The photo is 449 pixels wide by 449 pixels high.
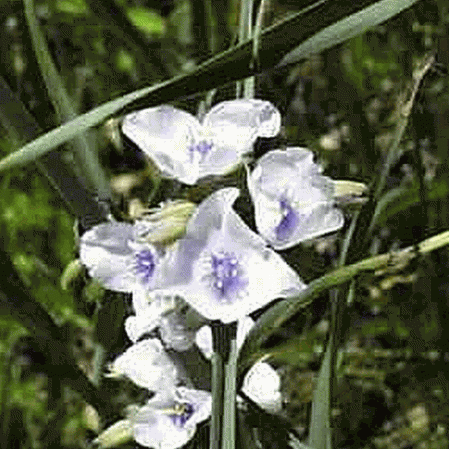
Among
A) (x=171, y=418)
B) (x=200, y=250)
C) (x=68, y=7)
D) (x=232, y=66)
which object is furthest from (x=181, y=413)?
(x=68, y=7)

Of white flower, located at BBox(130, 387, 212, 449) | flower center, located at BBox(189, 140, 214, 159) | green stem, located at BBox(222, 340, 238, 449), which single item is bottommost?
green stem, located at BBox(222, 340, 238, 449)

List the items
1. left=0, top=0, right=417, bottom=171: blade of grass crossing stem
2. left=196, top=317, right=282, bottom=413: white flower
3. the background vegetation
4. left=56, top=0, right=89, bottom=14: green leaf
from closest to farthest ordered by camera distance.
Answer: left=0, top=0, right=417, bottom=171: blade of grass crossing stem, left=196, top=317, right=282, bottom=413: white flower, the background vegetation, left=56, top=0, right=89, bottom=14: green leaf

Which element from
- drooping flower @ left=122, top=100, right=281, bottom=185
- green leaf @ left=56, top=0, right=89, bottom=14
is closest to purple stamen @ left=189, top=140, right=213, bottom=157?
drooping flower @ left=122, top=100, right=281, bottom=185

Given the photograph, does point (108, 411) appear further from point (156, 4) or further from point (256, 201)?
point (156, 4)

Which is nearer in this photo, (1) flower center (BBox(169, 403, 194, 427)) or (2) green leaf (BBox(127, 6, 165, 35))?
(1) flower center (BBox(169, 403, 194, 427))

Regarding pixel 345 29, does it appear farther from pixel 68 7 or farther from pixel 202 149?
pixel 68 7

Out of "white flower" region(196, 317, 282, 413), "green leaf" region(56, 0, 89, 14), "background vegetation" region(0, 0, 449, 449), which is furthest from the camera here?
"green leaf" region(56, 0, 89, 14)

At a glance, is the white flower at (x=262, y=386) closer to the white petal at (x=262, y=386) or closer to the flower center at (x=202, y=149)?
the white petal at (x=262, y=386)

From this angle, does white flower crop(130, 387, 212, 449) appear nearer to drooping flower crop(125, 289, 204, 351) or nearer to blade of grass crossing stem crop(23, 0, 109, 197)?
drooping flower crop(125, 289, 204, 351)
